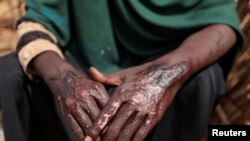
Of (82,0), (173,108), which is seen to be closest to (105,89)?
(173,108)

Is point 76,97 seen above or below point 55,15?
below

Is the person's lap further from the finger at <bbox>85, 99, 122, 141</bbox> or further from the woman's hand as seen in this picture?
the finger at <bbox>85, 99, 122, 141</bbox>

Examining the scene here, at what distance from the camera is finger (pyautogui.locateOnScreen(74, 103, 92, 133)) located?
1.17 m

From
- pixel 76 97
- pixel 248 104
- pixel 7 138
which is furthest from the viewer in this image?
pixel 248 104

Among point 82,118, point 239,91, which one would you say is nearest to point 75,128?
point 82,118

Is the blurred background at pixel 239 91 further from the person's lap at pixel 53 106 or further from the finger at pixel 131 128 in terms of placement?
the finger at pixel 131 128

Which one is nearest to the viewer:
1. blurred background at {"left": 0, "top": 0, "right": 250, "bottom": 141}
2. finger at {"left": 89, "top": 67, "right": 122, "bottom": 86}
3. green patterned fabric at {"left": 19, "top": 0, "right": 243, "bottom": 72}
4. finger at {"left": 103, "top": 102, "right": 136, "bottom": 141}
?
finger at {"left": 103, "top": 102, "right": 136, "bottom": 141}

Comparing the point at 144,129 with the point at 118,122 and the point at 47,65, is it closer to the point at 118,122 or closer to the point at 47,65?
the point at 118,122

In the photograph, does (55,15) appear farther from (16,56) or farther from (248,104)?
(248,104)

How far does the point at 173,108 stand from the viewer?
4.34ft

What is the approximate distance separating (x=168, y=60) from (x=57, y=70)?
0.26 meters

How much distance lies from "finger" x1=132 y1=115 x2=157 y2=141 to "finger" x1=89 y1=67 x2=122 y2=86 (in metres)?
0.13

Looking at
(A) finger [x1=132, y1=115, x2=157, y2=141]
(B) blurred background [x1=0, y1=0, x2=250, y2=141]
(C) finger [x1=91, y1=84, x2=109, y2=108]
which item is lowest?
(B) blurred background [x1=0, y1=0, x2=250, y2=141]

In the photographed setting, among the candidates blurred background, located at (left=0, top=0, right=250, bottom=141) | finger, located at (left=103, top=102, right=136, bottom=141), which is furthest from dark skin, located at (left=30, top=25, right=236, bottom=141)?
blurred background, located at (left=0, top=0, right=250, bottom=141)
